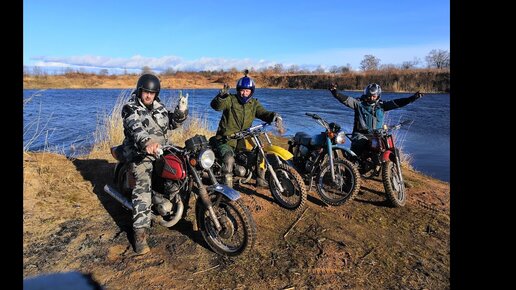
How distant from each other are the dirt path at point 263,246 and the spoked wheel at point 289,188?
0.42 ft

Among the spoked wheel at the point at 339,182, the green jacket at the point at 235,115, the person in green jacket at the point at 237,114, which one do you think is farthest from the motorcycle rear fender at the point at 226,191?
the spoked wheel at the point at 339,182

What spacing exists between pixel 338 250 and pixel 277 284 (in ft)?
2.89

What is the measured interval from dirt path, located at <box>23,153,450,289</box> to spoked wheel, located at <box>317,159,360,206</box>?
0.17 meters

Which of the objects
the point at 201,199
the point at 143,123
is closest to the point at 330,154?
the point at 201,199

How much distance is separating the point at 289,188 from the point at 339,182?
72 cm

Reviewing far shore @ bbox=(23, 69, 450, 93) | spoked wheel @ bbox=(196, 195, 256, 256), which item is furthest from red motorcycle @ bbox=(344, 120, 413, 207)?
far shore @ bbox=(23, 69, 450, 93)

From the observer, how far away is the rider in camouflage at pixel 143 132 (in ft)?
11.7

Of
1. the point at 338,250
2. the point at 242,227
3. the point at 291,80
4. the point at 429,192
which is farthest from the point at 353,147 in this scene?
the point at 291,80

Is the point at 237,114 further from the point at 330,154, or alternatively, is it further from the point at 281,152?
the point at 330,154

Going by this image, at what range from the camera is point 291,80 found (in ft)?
162

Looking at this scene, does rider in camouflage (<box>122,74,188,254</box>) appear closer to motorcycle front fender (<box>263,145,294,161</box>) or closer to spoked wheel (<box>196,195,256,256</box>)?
spoked wheel (<box>196,195,256,256</box>)

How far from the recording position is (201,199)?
3.40 metres

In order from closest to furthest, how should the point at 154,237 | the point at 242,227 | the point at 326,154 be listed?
the point at 242,227 → the point at 154,237 → the point at 326,154
